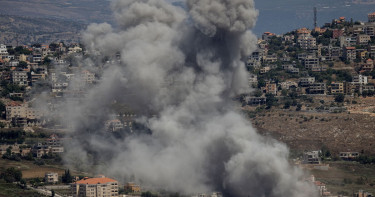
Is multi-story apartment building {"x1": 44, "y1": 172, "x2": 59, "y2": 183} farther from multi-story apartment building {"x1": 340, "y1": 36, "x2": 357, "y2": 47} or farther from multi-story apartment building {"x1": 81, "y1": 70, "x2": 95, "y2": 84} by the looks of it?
multi-story apartment building {"x1": 340, "y1": 36, "x2": 357, "y2": 47}

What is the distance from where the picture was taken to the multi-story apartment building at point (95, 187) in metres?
65.6

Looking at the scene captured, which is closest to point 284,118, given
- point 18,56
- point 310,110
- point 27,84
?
point 310,110

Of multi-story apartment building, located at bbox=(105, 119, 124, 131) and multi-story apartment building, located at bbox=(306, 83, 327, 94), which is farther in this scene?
multi-story apartment building, located at bbox=(306, 83, 327, 94)

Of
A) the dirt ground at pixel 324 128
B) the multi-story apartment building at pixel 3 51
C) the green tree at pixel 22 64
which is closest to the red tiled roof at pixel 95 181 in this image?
the dirt ground at pixel 324 128

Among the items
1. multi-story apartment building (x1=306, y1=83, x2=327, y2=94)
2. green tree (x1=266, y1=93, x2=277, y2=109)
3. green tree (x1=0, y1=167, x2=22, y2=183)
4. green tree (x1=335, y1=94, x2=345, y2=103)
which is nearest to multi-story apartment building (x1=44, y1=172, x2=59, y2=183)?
green tree (x1=0, y1=167, x2=22, y2=183)

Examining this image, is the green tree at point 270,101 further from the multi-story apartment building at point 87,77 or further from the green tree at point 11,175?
the green tree at point 11,175

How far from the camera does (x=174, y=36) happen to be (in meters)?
68.3

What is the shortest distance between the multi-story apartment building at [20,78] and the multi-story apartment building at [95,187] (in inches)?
1417

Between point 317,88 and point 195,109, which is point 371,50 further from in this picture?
point 195,109

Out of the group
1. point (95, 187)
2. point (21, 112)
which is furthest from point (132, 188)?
point (21, 112)

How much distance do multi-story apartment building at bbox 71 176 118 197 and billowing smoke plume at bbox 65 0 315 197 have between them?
3.01m

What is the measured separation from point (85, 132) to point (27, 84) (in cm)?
2142

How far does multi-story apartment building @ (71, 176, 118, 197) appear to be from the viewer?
65.6 metres

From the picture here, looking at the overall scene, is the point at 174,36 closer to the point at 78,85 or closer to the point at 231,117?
the point at 231,117
